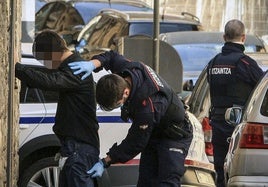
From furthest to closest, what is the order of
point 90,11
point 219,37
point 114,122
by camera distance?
point 90,11, point 219,37, point 114,122

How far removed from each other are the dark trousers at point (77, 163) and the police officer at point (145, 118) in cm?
12

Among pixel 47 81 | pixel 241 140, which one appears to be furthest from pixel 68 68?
pixel 241 140

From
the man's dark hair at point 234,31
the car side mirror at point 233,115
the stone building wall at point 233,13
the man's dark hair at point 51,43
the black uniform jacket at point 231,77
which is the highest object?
the man's dark hair at point 51,43

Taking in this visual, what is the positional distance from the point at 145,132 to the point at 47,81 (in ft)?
2.85

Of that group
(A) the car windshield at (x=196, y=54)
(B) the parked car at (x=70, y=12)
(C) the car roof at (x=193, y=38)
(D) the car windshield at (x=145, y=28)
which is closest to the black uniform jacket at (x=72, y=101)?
(A) the car windshield at (x=196, y=54)

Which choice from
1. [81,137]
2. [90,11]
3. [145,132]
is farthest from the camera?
[90,11]

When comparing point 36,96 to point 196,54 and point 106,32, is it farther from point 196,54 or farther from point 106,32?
point 106,32

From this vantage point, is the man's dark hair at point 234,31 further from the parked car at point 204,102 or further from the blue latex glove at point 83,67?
the blue latex glove at point 83,67

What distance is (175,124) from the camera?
260 inches

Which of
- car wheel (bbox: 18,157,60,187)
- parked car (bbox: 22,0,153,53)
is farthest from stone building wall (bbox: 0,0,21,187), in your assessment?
parked car (bbox: 22,0,153,53)

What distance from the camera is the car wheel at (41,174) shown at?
860cm

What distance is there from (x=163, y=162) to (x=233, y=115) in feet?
6.18

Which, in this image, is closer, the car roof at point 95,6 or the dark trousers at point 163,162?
the dark trousers at point 163,162

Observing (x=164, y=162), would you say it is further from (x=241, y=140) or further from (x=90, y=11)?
(x=90, y=11)
